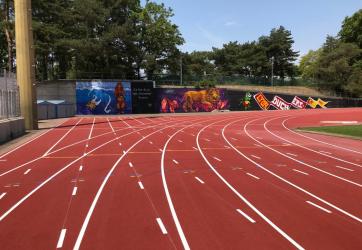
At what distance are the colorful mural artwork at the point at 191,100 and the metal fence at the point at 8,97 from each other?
116 feet

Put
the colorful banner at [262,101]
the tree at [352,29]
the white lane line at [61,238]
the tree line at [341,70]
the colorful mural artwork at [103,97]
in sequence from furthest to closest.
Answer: the tree at [352,29]
the tree line at [341,70]
the colorful banner at [262,101]
the colorful mural artwork at [103,97]
the white lane line at [61,238]

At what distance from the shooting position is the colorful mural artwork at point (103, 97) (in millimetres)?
63562

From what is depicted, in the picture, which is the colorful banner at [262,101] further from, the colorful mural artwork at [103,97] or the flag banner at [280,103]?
the colorful mural artwork at [103,97]

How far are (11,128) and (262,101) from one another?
55109mm

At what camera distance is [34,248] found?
332 inches

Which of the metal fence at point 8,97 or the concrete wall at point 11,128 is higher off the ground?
the metal fence at point 8,97

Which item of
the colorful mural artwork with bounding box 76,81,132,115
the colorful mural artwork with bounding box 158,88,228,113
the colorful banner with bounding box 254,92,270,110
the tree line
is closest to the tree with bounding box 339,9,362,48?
the tree line

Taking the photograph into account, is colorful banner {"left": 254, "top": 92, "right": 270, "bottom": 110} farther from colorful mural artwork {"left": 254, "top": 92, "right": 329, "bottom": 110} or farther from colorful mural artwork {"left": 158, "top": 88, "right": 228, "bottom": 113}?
colorful mural artwork {"left": 158, "top": 88, "right": 228, "bottom": 113}

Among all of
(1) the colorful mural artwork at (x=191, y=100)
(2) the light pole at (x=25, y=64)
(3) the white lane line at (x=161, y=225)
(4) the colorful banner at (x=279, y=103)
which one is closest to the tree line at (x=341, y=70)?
(4) the colorful banner at (x=279, y=103)

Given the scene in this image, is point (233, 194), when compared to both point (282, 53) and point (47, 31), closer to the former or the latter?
point (47, 31)

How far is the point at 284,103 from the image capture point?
8169cm

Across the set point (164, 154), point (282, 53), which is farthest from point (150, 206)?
point (282, 53)

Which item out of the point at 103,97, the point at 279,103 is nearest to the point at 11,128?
the point at 103,97

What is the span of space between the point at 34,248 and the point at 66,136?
25.1 m
